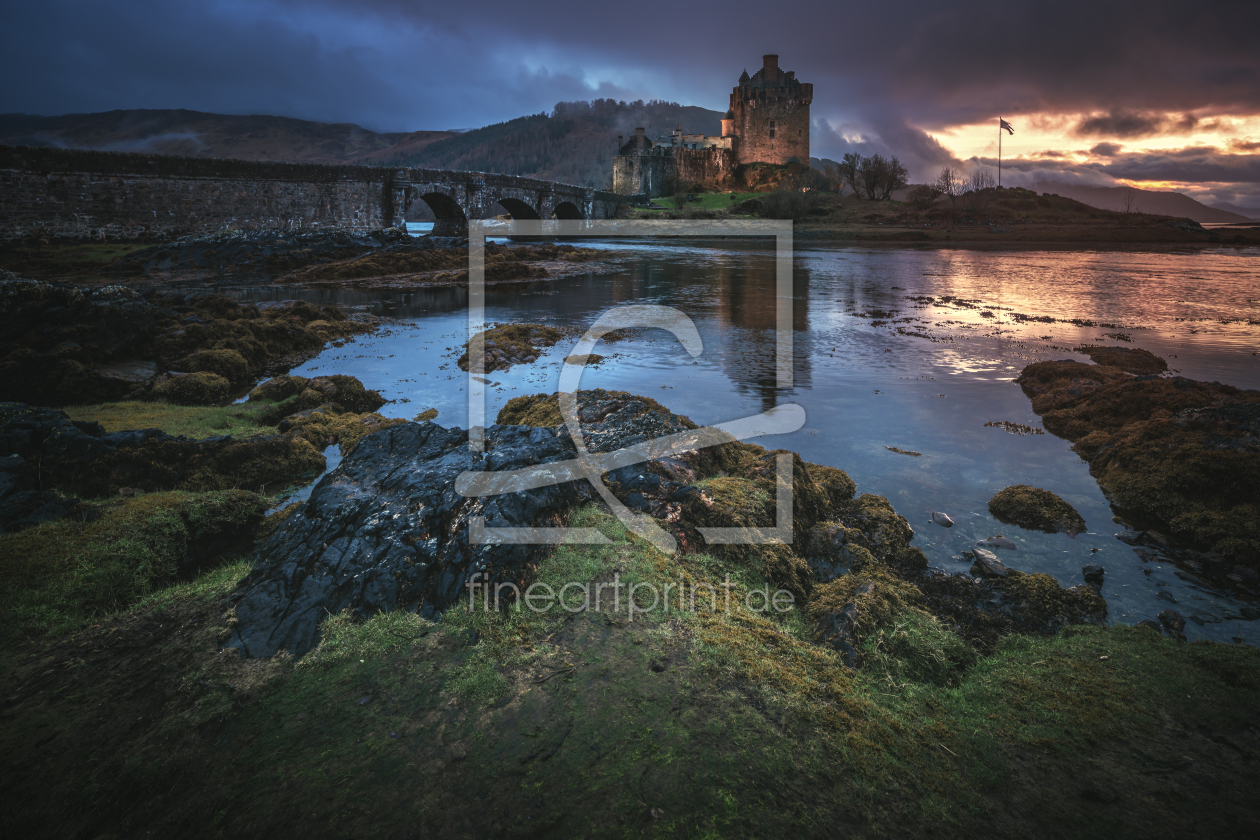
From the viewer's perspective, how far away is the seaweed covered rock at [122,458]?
194 inches

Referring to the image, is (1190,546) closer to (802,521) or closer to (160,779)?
(802,521)

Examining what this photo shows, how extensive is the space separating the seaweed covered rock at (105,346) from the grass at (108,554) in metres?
5.77

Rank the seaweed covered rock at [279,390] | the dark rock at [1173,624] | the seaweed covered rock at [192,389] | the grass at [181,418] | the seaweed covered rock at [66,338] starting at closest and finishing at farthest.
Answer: the dark rock at [1173,624] → the grass at [181,418] → the seaweed covered rock at [66,338] → the seaweed covered rock at [192,389] → the seaweed covered rock at [279,390]

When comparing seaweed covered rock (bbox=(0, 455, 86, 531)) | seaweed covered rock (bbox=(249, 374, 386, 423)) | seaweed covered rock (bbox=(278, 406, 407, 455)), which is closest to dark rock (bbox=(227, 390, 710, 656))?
seaweed covered rock (bbox=(0, 455, 86, 531))

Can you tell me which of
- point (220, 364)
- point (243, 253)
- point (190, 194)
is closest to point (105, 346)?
point (220, 364)

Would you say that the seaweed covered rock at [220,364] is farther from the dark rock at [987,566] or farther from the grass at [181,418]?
the dark rock at [987,566]

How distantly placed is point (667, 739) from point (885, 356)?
44.9ft

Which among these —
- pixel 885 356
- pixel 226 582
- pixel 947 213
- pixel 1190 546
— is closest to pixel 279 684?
pixel 226 582

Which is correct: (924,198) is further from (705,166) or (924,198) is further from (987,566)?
(987,566)

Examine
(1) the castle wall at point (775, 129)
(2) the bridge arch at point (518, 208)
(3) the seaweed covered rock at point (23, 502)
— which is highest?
(1) the castle wall at point (775, 129)

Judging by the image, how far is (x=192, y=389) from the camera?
30.9 feet

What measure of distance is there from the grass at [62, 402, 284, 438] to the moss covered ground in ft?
14.6

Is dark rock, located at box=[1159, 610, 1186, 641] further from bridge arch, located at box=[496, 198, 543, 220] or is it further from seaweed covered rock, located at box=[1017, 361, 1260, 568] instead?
bridge arch, located at box=[496, 198, 543, 220]

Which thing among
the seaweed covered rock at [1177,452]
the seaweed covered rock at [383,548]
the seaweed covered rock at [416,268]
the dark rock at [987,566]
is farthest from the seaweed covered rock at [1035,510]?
the seaweed covered rock at [416,268]
